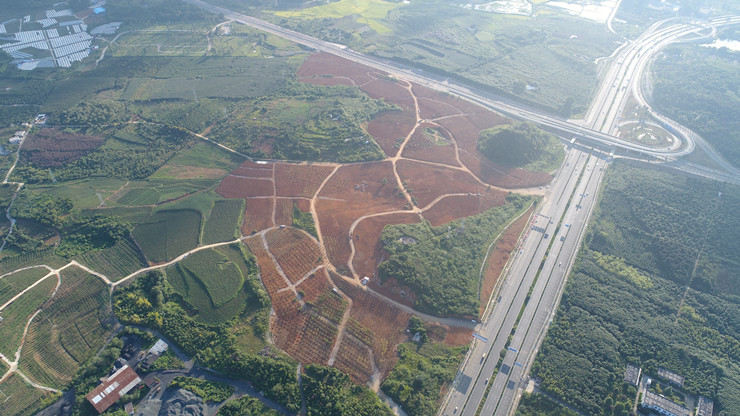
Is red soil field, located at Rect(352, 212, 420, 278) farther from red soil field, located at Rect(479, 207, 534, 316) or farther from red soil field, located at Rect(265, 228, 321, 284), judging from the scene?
red soil field, located at Rect(479, 207, 534, 316)

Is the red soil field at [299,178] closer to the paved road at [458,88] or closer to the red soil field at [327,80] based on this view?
the red soil field at [327,80]

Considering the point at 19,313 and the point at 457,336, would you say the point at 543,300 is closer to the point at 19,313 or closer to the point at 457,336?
the point at 457,336

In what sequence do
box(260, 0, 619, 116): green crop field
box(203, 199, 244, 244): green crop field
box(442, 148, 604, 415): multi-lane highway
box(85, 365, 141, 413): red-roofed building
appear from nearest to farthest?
box(85, 365, 141, 413): red-roofed building
box(442, 148, 604, 415): multi-lane highway
box(203, 199, 244, 244): green crop field
box(260, 0, 619, 116): green crop field

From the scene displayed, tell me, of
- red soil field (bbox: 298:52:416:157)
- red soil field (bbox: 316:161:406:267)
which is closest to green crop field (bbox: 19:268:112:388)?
red soil field (bbox: 316:161:406:267)

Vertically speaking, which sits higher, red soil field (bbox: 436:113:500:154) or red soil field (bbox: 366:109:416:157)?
red soil field (bbox: 436:113:500:154)

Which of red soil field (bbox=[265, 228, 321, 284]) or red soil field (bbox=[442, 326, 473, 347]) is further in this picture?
red soil field (bbox=[265, 228, 321, 284])

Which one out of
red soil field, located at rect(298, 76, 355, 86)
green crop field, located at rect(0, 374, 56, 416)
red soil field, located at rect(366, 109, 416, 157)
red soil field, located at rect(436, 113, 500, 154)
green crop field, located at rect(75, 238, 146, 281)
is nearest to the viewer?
green crop field, located at rect(0, 374, 56, 416)

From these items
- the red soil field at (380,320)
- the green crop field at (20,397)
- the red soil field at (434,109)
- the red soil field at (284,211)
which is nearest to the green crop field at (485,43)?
the red soil field at (434,109)
